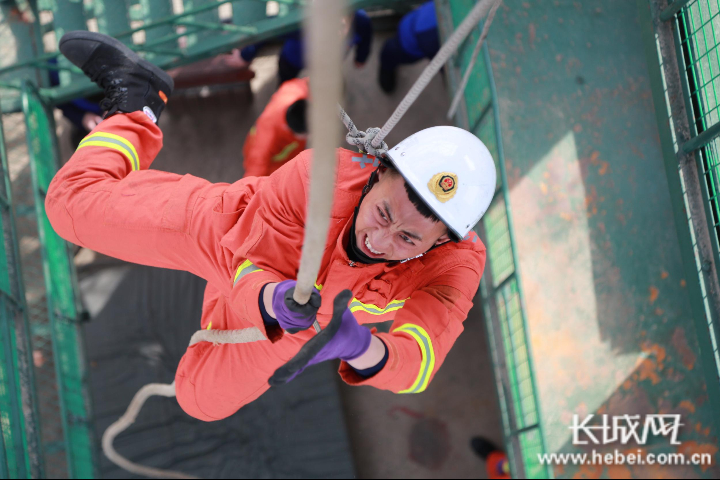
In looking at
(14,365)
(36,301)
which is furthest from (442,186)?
(36,301)

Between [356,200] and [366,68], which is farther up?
[366,68]

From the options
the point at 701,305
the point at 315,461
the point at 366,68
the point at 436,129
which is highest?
the point at 366,68

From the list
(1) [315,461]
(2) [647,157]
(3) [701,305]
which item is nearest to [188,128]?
(1) [315,461]

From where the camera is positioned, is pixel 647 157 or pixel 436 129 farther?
pixel 647 157

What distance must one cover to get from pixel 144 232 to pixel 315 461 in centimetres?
299

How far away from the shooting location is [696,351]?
3758 millimetres

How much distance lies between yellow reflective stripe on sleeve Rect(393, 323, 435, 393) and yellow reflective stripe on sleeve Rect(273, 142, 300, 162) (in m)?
2.30

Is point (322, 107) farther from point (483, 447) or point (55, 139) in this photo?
point (483, 447)

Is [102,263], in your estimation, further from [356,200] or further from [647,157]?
[647,157]

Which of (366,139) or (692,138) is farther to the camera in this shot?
(692,138)

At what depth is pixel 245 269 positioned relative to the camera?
2.15 m

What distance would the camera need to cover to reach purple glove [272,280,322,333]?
1.61 meters

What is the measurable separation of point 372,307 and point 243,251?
2.30 feet

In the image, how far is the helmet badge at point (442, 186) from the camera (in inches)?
82.6
